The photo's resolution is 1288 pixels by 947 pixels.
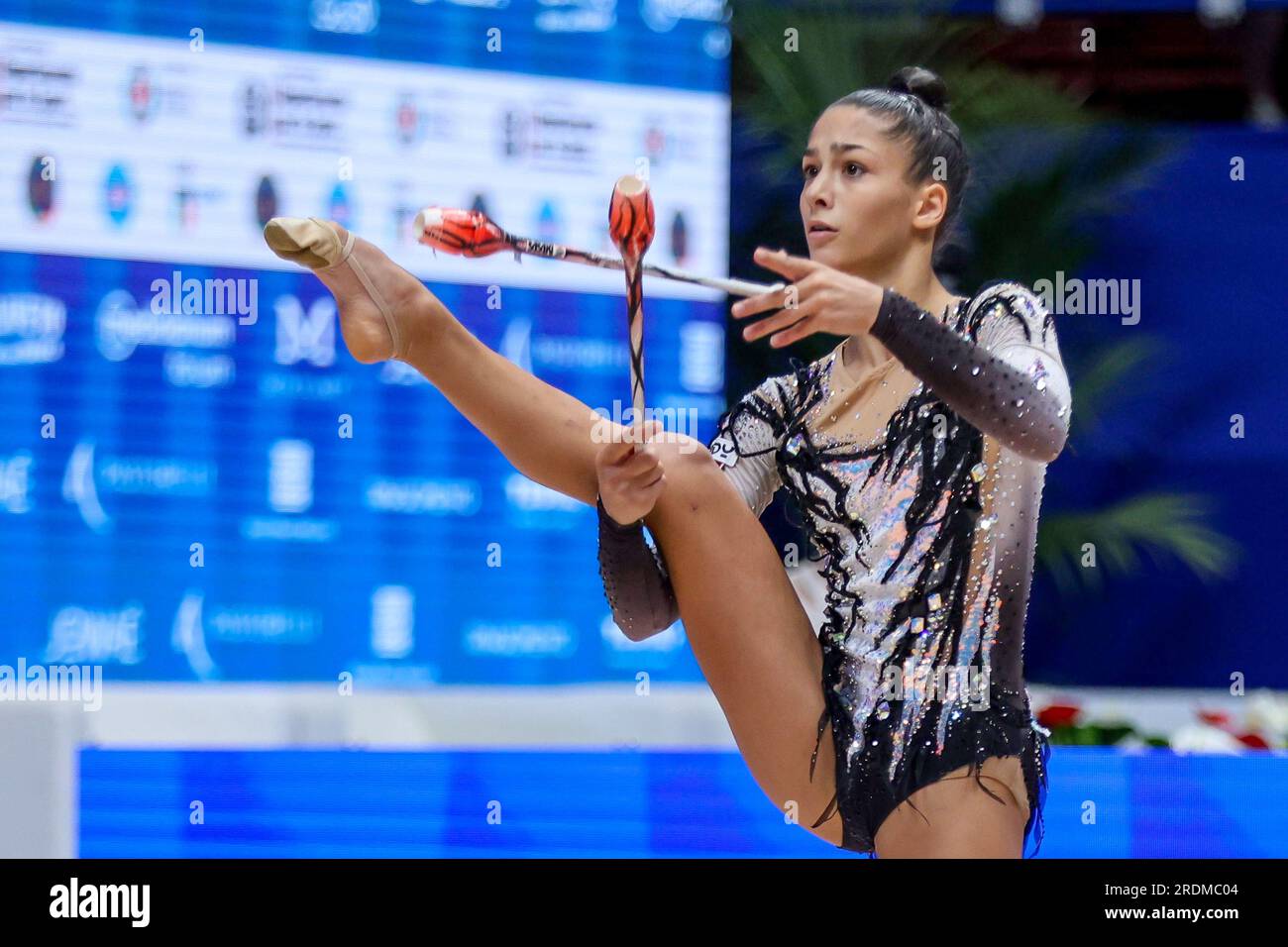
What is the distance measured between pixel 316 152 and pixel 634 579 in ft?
→ 5.97

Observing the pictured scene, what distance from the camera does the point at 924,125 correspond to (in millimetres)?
1903

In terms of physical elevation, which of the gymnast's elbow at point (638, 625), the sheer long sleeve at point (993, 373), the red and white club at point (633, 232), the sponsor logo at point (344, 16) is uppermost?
the sponsor logo at point (344, 16)

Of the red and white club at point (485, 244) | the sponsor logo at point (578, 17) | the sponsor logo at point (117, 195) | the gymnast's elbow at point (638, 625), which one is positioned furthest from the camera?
the sponsor logo at point (578, 17)

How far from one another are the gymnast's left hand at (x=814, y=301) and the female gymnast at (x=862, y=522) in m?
0.11

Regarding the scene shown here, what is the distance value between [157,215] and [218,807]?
1.24 metres

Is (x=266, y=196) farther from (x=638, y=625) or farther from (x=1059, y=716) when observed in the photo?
(x=1059, y=716)

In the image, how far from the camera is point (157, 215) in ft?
10.7

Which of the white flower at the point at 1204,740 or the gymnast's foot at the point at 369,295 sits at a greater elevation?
the gymnast's foot at the point at 369,295

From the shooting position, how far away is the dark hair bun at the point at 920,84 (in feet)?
6.31

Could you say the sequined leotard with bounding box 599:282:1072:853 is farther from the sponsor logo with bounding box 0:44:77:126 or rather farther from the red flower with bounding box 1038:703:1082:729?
the sponsor logo with bounding box 0:44:77:126

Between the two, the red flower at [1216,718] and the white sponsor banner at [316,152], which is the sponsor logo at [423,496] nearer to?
the white sponsor banner at [316,152]

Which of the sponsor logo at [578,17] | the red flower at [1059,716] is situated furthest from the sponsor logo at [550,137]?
the red flower at [1059,716]
